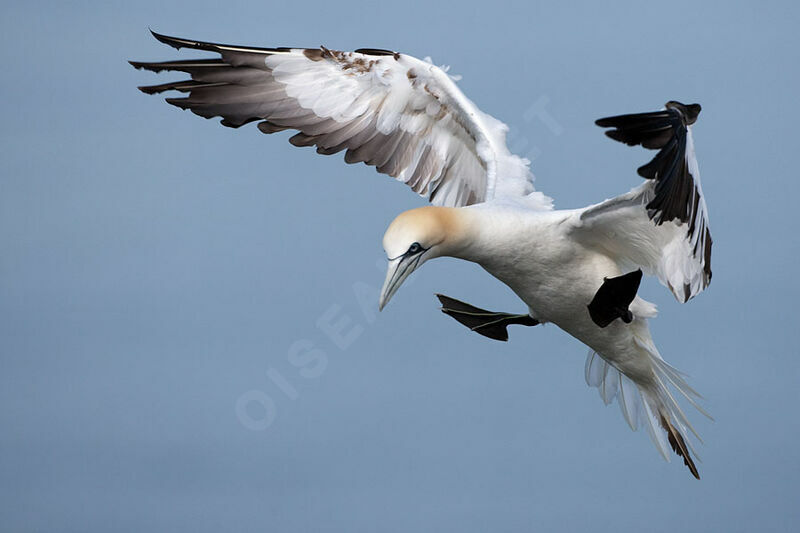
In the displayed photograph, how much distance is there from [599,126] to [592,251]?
6.13 feet

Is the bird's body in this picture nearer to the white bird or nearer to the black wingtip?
the white bird

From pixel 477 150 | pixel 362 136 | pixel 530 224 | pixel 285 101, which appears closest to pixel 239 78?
pixel 285 101

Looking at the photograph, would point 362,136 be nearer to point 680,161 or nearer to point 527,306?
point 527,306

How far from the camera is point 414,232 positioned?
637 cm

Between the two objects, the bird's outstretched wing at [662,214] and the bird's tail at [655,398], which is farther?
the bird's tail at [655,398]

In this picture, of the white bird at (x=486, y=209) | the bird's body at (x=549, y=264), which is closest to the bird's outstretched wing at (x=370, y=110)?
the white bird at (x=486, y=209)

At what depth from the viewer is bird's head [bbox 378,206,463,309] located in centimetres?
634

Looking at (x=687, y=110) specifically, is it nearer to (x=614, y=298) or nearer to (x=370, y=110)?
(x=614, y=298)

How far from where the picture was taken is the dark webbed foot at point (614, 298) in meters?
6.97

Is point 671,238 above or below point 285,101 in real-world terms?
below

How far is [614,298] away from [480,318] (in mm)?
1575

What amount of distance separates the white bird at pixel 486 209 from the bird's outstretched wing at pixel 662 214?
1 centimetres

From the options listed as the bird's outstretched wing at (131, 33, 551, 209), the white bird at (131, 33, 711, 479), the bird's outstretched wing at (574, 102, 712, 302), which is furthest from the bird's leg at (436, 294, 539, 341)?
the bird's outstretched wing at (574, 102, 712, 302)

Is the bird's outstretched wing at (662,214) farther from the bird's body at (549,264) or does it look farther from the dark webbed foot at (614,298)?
the dark webbed foot at (614,298)
